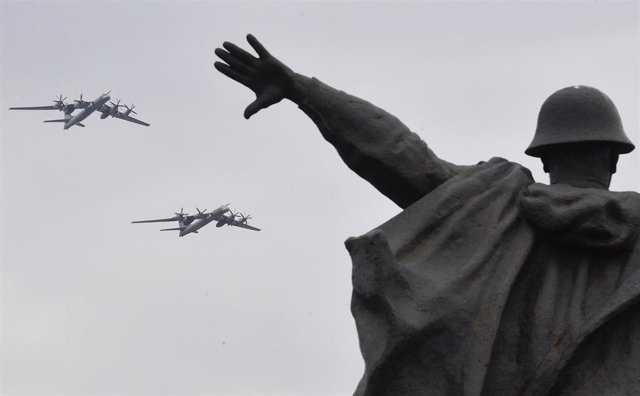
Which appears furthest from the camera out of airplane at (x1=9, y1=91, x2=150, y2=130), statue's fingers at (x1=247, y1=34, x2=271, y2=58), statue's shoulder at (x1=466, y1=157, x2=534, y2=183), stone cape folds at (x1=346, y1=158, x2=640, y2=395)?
airplane at (x1=9, y1=91, x2=150, y2=130)

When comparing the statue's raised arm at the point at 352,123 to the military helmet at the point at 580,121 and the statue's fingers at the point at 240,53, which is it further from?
the military helmet at the point at 580,121

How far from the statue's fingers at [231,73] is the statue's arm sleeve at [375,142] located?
25cm

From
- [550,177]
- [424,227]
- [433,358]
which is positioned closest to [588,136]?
[550,177]

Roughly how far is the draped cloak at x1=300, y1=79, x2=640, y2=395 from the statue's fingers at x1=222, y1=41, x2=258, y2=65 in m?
0.33

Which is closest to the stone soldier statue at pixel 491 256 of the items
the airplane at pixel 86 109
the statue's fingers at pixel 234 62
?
the statue's fingers at pixel 234 62

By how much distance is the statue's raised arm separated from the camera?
713cm

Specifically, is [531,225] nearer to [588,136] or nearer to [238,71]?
[588,136]

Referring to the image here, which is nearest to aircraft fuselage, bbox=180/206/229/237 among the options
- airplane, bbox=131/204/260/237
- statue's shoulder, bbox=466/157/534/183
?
airplane, bbox=131/204/260/237

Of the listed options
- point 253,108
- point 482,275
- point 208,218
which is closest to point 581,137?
point 482,275

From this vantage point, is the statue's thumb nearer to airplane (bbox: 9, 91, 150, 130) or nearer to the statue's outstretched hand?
the statue's outstretched hand

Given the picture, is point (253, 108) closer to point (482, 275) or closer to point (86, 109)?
point (482, 275)

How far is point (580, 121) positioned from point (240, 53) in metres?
1.67

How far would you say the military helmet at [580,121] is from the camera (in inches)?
282

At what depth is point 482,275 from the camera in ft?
22.2
